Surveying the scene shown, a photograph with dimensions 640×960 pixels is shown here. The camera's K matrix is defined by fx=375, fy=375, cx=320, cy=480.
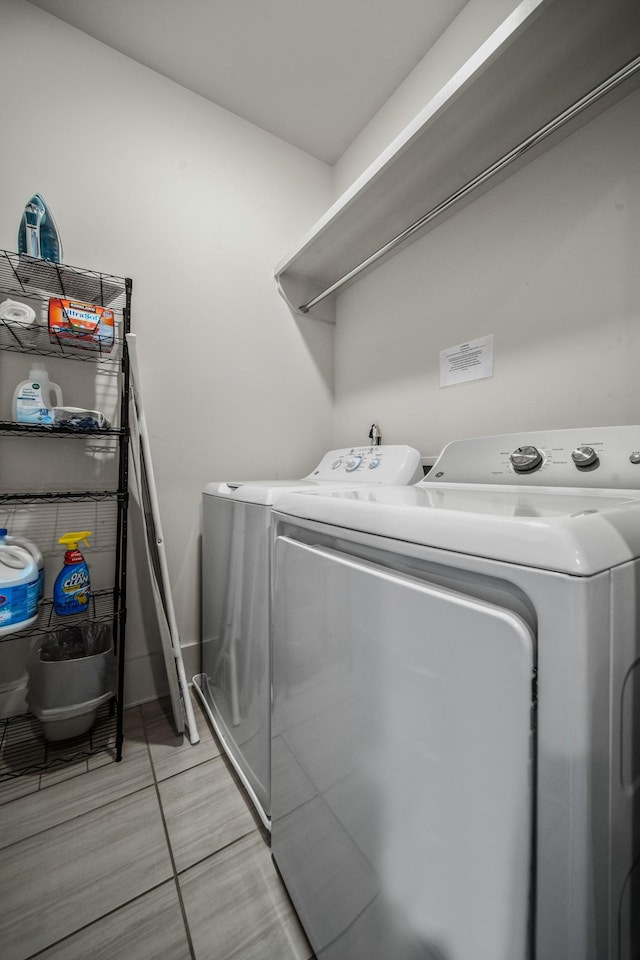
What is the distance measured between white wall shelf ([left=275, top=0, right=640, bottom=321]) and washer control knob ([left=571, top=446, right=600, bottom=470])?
0.80 meters

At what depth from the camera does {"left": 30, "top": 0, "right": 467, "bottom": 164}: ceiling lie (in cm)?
133

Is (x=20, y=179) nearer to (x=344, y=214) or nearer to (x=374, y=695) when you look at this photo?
(x=344, y=214)

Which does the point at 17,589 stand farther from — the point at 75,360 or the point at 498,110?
the point at 498,110

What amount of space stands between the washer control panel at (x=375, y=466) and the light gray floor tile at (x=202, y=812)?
1067 millimetres

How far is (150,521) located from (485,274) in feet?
4.81

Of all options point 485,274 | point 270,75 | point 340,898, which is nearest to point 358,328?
point 485,274

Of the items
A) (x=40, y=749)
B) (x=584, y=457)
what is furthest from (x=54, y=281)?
(x=584, y=457)

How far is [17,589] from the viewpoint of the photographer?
1.07 meters

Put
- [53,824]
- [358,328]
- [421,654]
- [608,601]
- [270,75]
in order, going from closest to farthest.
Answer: [608,601] < [421,654] < [53,824] < [270,75] < [358,328]

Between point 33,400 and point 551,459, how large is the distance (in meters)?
1.52

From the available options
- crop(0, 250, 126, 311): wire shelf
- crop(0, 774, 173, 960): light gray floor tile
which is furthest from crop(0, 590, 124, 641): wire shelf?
crop(0, 250, 126, 311): wire shelf

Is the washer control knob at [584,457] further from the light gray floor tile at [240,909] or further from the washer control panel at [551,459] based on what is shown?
the light gray floor tile at [240,909]

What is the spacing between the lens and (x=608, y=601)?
35 centimetres

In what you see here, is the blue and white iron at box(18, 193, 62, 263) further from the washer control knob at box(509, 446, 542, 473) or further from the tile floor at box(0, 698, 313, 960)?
the tile floor at box(0, 698, 313, 960)
